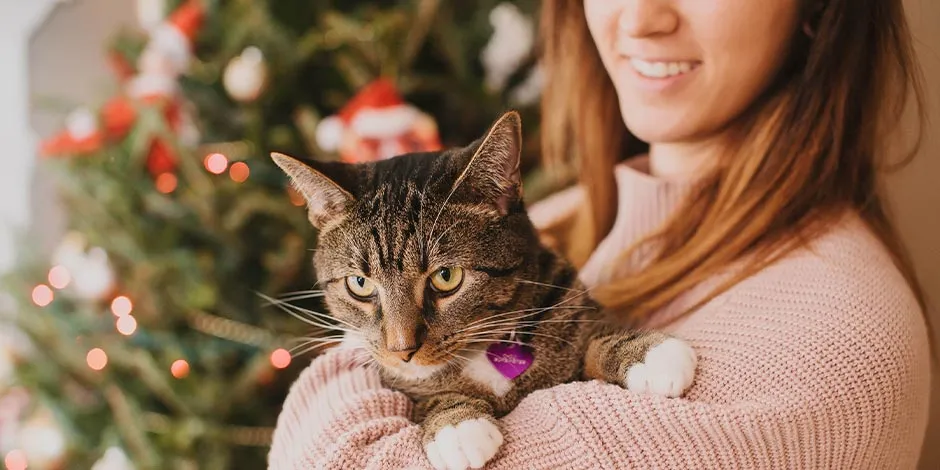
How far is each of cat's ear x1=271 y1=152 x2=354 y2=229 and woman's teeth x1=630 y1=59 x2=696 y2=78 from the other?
47cm

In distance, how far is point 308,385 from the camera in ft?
3.13

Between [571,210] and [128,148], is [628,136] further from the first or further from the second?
[128,148]

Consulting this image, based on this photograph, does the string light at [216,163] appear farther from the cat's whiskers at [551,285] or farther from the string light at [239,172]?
the cat's whiskers at [551,285]

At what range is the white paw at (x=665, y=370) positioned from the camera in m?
0.78

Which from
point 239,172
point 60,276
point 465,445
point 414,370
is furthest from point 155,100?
point 465,445

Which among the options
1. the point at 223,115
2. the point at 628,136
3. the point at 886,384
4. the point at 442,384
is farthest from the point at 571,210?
the point at 223,115

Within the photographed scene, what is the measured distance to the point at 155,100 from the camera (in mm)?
1847

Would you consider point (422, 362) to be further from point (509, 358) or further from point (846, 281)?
point (846, 281)

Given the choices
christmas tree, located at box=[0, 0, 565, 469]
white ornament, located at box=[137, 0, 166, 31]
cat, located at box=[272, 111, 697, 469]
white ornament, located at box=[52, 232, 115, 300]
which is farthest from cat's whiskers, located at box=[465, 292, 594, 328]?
white ornament, located at box=[137, 0, 166, 31]

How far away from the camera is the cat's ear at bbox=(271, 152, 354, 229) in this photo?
91 centimetres

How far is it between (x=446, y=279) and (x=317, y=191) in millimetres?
216

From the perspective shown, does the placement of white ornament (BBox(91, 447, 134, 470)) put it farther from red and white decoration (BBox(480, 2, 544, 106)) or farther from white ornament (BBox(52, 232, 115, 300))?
red and white decoration (BBox(480, 2, 544, 106))

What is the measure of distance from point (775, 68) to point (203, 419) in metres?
1.63

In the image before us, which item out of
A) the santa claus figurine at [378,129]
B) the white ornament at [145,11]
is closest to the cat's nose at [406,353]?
the santa claus figurine at [378,129]
